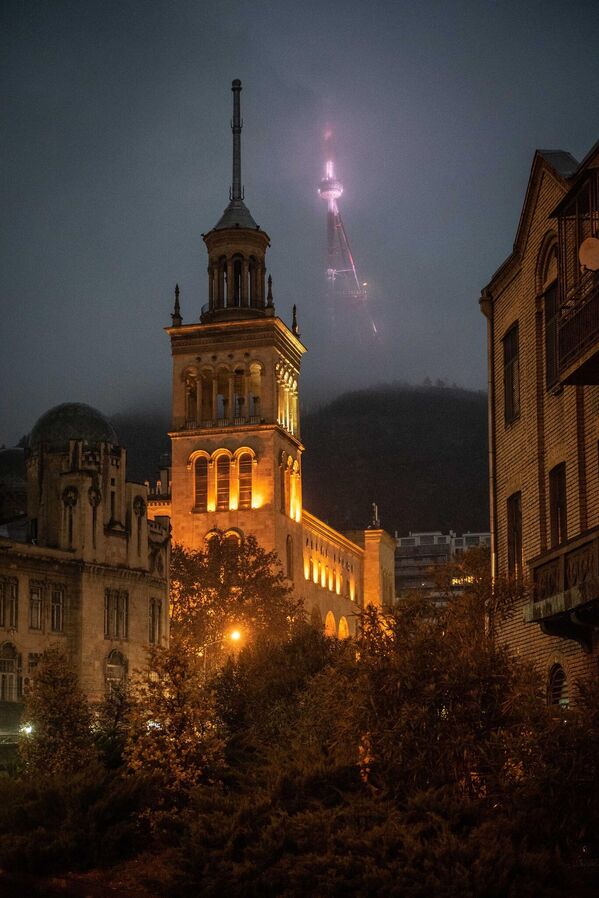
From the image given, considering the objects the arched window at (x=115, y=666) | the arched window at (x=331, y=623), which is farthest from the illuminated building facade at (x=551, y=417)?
the arched window at (x=331, y=623)

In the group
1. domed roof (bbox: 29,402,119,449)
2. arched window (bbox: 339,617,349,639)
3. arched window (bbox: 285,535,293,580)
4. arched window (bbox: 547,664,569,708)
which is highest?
domed roof (bbox: 29,402,119,449)

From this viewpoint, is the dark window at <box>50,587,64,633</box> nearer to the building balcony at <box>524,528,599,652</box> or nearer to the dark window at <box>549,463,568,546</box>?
the dark window at <box>549,463,568,546</box>

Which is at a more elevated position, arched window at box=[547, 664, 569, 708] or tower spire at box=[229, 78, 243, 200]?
tower spire at box=[229, 78, 243, 200]

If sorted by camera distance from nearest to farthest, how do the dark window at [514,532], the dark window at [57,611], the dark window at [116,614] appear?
the dark window at [514,532] → the dark window at [57,611] → the dark window at [116,614]

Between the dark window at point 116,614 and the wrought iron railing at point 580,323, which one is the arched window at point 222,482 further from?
the wrought iron railing at point 580,323

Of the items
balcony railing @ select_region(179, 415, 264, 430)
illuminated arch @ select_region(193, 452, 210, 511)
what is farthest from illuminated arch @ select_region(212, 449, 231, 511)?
balcony railing @ select_region(179, 415, 264, 430)

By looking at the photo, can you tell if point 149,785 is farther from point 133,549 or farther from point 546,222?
point 133,549

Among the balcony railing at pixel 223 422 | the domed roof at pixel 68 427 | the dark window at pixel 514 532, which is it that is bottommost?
the dark window at pixel 514 532
